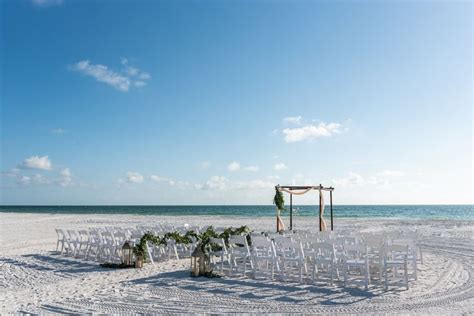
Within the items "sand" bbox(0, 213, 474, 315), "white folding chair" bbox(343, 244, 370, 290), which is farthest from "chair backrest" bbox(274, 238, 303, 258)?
"white folding chair" bbox(343, 244, 370, 290)

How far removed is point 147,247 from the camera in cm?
1095

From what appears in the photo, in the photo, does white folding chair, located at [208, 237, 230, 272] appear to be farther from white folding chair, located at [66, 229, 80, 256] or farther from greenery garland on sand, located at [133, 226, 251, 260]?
white folding chair, located at [66, 229, 80, 256]

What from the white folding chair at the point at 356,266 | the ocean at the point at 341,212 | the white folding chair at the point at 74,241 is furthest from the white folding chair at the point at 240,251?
the ocean at the point at 341,212

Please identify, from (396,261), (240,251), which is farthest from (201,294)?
(396,261)

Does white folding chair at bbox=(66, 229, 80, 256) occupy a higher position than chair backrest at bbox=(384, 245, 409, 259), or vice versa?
chair backrest at bbox=(384, 245, 409, 259)

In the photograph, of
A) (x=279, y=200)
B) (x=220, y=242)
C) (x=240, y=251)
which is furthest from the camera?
(x=279, y=200)

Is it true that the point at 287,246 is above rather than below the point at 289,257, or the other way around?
above

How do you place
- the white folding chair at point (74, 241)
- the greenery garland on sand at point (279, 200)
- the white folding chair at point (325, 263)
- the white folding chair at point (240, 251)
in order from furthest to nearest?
the greenery garland on sand at point (279, 200), the white folding chair at point (74, 241), the white folding chair at point (240, 251), the white folding chair at point (325, 263)

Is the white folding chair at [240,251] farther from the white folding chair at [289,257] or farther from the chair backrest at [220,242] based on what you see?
the white folding chair at [289,257]

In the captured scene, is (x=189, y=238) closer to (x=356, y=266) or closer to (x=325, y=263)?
(x=325, y=263)

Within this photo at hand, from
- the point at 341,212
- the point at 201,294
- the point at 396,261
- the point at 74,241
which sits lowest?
the point at 341,212

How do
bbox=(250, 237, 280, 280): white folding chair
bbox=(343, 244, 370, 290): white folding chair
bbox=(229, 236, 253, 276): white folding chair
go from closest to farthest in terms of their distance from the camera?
bbox=(343, 244, 370, 290): white folding chair → bbox=(250, 237, 280, 280): white folding chair → bbox=(229, 236, 253, 276): white folding chair

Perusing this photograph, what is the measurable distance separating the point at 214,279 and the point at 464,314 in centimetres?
469

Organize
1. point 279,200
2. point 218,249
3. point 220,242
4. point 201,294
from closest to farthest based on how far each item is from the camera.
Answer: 1. point 201,294
2. point 220,242
3. point 218,249
4. point 279,200
